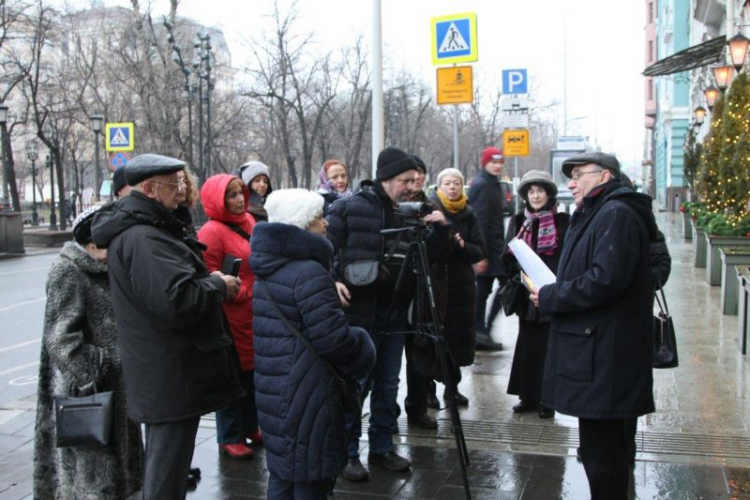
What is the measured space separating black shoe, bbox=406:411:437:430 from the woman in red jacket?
129cm

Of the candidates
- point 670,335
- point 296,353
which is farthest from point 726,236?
point 296,353

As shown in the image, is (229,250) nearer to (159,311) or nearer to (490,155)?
(159,311)

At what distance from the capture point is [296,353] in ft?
11.6

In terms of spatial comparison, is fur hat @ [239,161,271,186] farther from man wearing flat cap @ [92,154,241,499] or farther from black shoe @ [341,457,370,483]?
man wearing flat cap @ [92,154,241,499]

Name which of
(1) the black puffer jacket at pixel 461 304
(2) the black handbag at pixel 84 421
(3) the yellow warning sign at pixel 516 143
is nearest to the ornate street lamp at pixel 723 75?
(3) the yellow warning sign at pixel 516 143

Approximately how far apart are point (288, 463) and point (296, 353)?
0.51 m

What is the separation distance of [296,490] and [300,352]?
670mm

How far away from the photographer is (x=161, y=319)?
11.3 feet

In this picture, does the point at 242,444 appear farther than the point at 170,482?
Yes

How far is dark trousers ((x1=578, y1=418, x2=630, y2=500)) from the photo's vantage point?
373cm

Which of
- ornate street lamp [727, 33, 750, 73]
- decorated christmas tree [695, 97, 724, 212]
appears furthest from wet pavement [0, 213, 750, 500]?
ornate street lamp [727, 33, 750, 73]

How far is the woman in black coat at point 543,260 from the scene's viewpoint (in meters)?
6.16

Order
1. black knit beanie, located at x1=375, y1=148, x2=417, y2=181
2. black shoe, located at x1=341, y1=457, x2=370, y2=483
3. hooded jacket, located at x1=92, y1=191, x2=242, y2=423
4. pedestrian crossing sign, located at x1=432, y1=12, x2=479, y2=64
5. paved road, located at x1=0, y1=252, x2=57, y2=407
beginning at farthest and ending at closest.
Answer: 1. pedestrian crossing sign, located at x1=432, y1=12, x2=479, y2=64
2. paved road, located at x1=0, y1=252, x2=57, y2=407
3. black knit beanie, located at x1=375, y1=148, x2=417, y2=181
4. black shoe, located at x1=341, y1=457, x2=370, y2=483
5. hooded jacket, located at x1=92, y1=191, x2=242, y2=423

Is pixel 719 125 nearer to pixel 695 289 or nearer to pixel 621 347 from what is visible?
pixel 695 289
